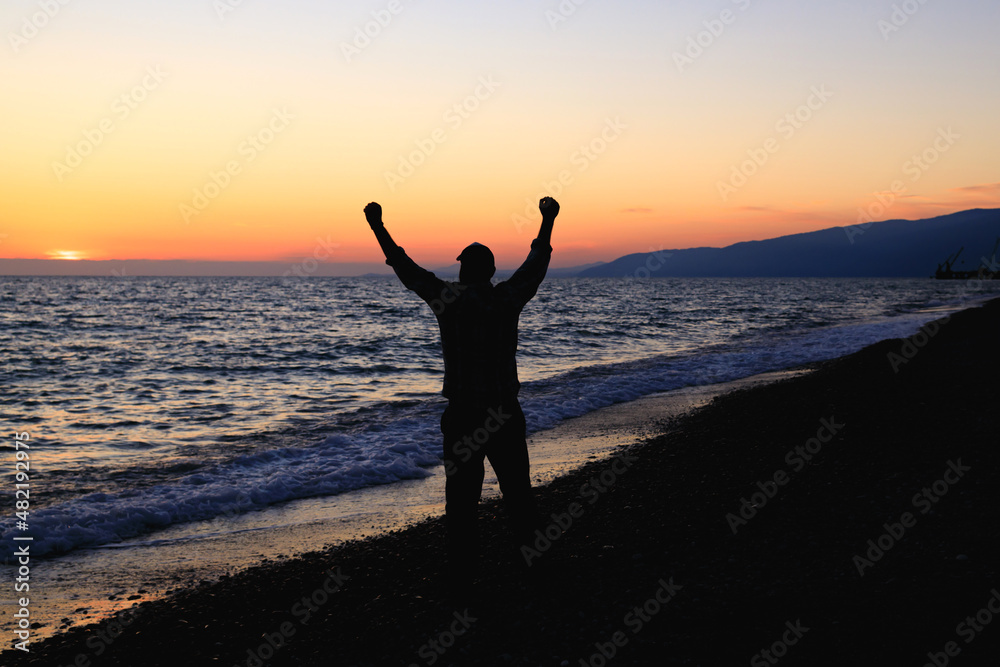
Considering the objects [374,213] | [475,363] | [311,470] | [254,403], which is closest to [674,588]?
[475,363]

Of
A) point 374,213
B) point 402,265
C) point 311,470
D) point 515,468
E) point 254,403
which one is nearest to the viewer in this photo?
point 402,265

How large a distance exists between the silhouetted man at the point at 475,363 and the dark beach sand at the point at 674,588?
79 centimetres

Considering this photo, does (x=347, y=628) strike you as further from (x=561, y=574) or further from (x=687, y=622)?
(x=687, y=622)

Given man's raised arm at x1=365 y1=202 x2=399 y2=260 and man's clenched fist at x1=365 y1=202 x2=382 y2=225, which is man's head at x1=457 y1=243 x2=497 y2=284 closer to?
man's raised arm at x1=365 y1=202 x2=399 y2=260

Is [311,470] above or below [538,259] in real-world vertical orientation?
below

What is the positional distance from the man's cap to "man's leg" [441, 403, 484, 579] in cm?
100

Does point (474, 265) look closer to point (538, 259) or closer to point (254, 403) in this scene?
point (538, 259)

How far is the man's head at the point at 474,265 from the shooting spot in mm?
4211

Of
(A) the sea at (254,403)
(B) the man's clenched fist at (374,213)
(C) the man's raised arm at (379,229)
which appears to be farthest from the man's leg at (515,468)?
(A) the sea at (254,403)

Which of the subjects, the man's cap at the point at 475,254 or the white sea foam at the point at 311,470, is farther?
the white sea foam at the point at 311,470

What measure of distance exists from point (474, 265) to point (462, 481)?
1.46 meters

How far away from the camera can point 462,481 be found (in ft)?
13.9

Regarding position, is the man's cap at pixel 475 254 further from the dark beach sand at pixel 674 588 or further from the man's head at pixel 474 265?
the dark beach sand at pixel 674 588

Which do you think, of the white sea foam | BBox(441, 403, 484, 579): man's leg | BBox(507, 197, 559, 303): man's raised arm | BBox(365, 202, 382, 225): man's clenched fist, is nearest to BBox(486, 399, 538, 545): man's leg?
BBox(441, 403, 484, 579): man's leg
